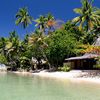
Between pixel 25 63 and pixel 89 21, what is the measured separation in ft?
51.1

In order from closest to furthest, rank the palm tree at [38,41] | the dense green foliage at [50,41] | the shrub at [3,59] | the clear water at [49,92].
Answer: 1. the clear water at [49,92]
2. the dense green foliage at [50,41]
3. the palm tree at [38,41]
4. the shrub at [3,59]

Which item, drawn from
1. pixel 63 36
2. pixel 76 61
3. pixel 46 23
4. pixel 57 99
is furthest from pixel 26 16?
pixel 57 99

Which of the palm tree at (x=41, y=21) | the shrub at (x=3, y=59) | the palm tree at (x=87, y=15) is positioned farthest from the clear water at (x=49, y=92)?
the shrub at (x=3, y=59)

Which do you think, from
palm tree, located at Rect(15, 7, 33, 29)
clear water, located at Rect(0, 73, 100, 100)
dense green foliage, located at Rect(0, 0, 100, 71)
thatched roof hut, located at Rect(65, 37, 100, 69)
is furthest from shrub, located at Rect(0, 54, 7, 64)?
clear water, located at Rect(0, 73, 100, 100)

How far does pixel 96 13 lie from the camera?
42125mm

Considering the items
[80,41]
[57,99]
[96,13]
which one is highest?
[96,13]

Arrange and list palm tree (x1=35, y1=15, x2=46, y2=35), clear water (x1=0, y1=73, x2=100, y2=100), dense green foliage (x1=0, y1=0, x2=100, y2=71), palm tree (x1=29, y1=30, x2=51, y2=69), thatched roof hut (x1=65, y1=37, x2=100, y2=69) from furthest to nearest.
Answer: palm tree (x1=35, y1=15, x2=46, y2=35) < palm tree (x1=29, y1=30, x2=51, y2=69) < dense green foliage (x1=0, y1=0, x2=100, y2=71) < thatched roof hut (x1=65, y1=37, x2=100, y2=69) < clear water (x1=0, y1=73, x2=100, y2=100)

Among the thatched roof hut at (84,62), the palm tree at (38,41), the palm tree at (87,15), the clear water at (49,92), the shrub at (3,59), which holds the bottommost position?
the clear water at (49,92)

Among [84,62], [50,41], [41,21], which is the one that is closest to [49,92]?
[84,62]

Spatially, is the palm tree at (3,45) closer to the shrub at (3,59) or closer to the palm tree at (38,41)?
the shrub at (3,59)

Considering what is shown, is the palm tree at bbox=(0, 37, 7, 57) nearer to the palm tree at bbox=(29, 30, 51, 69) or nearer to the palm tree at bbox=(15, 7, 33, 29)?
the palm tree at bbox=(15, 7, 33, 29)

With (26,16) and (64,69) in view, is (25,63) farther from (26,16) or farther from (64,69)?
(64,69)

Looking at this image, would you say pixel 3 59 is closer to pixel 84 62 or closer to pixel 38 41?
pixel 38 41

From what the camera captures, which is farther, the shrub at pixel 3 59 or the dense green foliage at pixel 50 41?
the shrub at pixel 3 59
